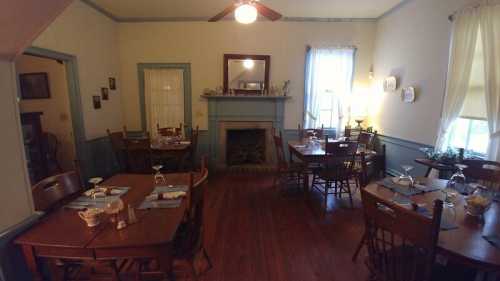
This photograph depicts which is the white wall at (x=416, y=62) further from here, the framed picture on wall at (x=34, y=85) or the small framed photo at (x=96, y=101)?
the framed picture on wall at (x=34, y=85)

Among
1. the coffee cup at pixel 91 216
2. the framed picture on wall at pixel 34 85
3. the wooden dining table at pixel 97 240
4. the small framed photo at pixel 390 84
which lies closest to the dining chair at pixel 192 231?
the wooden dining table at pixel 97 240

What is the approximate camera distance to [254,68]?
5074 mm

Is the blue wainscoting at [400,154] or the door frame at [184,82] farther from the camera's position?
the door frame at [184,82]

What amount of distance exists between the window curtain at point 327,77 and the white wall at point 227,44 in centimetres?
17

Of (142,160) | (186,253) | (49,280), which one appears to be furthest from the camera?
(142,160)

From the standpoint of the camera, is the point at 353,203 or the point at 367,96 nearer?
the point at 353,203

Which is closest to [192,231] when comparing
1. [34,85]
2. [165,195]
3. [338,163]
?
[165,195]

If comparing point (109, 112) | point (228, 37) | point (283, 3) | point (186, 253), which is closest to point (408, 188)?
point (186, 253)

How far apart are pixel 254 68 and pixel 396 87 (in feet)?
9.14

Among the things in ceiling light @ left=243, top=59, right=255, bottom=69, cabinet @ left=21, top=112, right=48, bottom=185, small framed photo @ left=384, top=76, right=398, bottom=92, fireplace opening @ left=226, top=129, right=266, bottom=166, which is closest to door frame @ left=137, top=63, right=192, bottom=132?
fireplace opening @ left=226, top=129, right=266, bottom=166

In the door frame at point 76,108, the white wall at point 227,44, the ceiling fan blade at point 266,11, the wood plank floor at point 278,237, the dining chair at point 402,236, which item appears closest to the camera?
the dining chair at point 402,236

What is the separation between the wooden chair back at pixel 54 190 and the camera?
163 cm

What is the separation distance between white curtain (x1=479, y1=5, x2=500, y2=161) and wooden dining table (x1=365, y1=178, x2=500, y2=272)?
126 centimetres

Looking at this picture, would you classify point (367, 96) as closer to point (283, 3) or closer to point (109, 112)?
point (283, 3)
